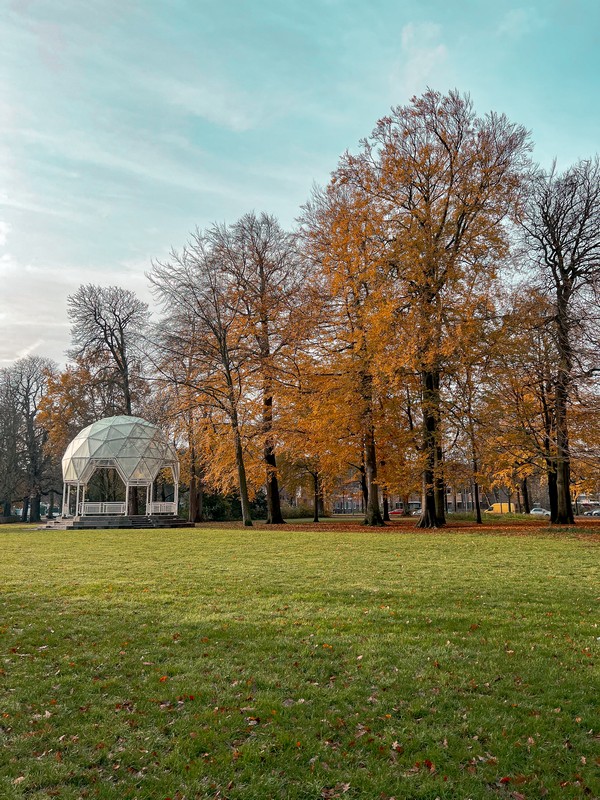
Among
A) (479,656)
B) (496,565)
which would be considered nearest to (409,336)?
(496,565)

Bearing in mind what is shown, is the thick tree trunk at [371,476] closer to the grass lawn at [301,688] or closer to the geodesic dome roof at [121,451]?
the geodesic dome roof at [121,451]

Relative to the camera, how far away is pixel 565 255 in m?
24.4

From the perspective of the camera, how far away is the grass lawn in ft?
13.1

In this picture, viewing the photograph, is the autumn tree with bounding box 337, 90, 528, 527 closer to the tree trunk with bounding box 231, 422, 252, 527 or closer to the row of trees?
the row of trees

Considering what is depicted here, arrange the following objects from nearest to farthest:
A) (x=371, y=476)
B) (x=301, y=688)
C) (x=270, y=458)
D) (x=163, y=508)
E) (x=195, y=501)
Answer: (x=301, y=688)
(x=371, y=476)
(x=270, y=458)
(x=163, y=508)
(x=195, y=501)

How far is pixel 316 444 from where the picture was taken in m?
25.0

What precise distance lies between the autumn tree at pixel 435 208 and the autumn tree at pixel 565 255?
282 cm

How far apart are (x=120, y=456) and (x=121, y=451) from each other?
269 millimetres

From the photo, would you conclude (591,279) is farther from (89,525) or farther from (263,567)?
(89,525)

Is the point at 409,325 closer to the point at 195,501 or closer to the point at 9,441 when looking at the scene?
the point at 195,501

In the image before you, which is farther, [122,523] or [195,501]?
[195,501]

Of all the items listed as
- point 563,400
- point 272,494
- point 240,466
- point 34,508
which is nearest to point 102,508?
point 240,466

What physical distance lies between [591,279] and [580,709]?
20.4m

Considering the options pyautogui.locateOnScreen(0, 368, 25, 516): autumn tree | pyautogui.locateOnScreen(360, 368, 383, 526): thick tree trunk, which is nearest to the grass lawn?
pyautogui.locateOnScreen(360, 368, 383, 526): thick tree trunk
